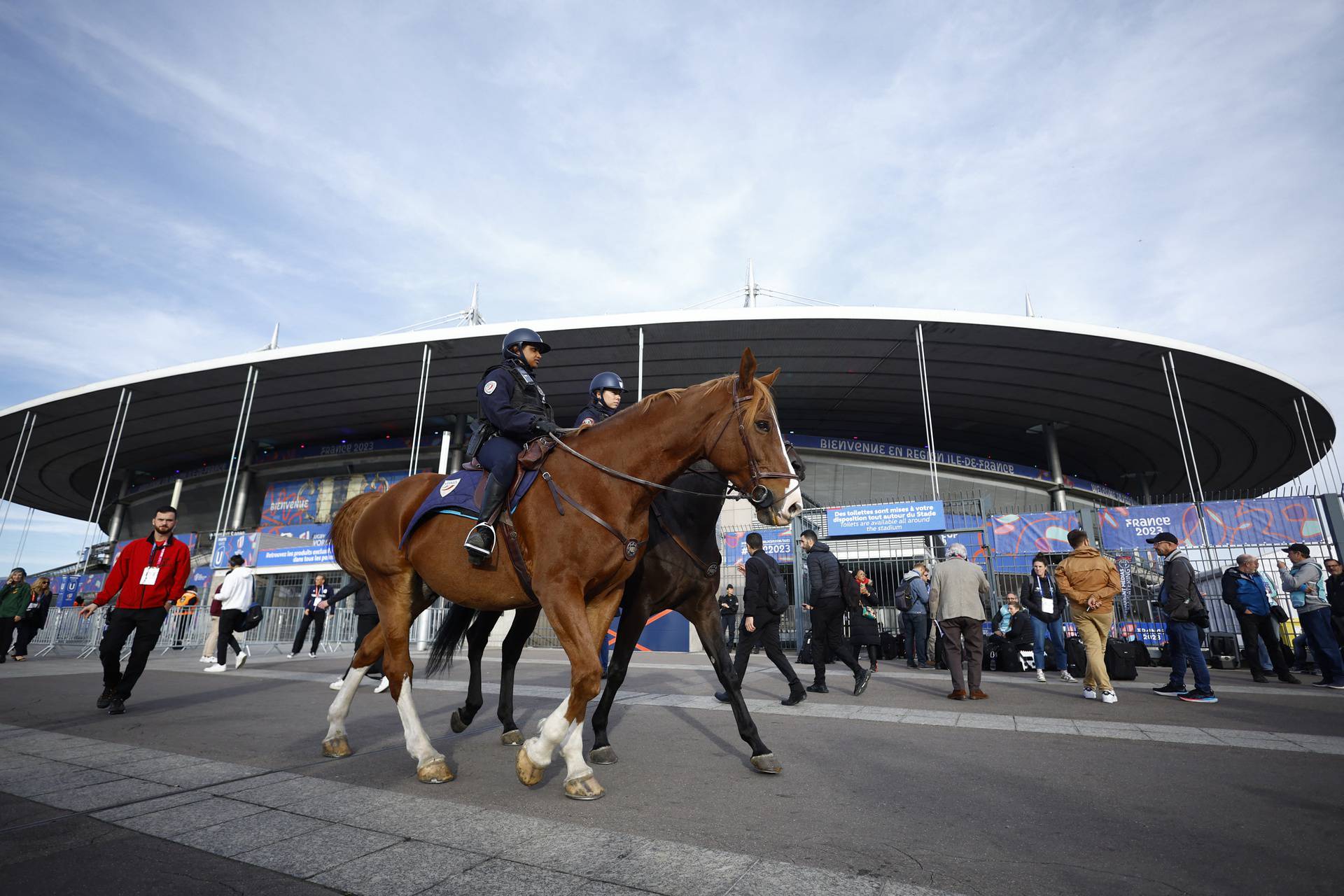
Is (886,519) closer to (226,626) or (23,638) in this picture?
(226,626)

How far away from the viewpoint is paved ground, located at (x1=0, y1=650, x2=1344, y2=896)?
7.48 ft

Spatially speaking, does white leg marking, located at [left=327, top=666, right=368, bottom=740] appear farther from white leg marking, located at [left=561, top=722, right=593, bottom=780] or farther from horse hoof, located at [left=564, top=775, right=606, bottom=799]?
horse hoof, located at [left=564, top=775, right=606, bottom=799]

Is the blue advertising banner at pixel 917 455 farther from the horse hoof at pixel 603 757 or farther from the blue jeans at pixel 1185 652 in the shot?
the horse hoof at pixel 603 757

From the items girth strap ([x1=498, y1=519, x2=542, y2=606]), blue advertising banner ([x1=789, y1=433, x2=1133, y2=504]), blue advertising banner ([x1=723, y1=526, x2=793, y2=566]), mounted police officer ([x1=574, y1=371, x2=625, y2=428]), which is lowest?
girth strap ([x1=498, y1=519, x2=542, y2=606])

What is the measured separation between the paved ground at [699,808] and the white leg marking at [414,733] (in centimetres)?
19

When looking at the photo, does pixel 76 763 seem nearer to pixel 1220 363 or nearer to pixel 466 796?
pixel 466 796

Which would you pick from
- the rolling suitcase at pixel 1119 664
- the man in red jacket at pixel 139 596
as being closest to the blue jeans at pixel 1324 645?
the rolling suitcase at pixel 1119 664

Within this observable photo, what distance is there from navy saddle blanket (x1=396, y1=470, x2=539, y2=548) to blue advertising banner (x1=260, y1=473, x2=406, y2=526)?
35151 mm

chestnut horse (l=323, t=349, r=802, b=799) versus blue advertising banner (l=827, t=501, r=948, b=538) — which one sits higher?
blue advertising banner (l=827, t=501, r=948, b=538)

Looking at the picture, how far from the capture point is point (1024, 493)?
114 feet

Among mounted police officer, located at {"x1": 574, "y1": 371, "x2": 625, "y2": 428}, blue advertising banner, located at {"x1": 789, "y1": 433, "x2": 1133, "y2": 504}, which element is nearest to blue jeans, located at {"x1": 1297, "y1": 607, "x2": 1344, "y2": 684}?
mounted police officer, located at {"x1": 574, "y1": 371, "x2": 625, "y2": 428}


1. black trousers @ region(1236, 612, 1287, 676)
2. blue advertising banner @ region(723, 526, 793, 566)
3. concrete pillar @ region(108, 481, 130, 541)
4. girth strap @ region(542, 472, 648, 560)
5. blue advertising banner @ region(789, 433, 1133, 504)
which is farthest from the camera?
concrete pillar @ region(108, 481, 130, 541)

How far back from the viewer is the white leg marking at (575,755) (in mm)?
3363

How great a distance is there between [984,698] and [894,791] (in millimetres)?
5100
